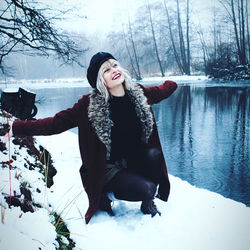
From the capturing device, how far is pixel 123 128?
5.85ft

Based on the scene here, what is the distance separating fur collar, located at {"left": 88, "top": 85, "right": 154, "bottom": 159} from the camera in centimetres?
170

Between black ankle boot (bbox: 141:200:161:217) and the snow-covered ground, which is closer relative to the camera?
the snow-covered ground

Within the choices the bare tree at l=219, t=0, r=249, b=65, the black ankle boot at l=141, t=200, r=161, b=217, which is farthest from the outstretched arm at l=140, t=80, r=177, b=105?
the bare tree at l=219, t=0, r=249, b=65

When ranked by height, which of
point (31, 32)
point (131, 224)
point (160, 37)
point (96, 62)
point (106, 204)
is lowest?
point (131, 224)

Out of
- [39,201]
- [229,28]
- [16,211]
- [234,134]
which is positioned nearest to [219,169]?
[234,134]

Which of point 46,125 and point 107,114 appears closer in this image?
point 46,125

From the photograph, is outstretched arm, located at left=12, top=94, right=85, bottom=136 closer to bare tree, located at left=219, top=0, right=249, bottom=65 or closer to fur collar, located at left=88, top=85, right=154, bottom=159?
fur collar, located at left=88, top=85, right=154, bottom=159

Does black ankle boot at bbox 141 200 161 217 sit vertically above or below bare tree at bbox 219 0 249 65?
below

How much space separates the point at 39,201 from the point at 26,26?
376cm

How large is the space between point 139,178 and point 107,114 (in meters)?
0.59

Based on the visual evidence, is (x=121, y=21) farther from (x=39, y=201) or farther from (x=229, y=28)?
(x=39, y=201)

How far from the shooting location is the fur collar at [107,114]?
1.70 m

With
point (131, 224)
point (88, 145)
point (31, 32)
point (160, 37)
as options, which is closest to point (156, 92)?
point (88, 145)

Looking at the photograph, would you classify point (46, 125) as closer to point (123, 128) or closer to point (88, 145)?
point (88, 145)
